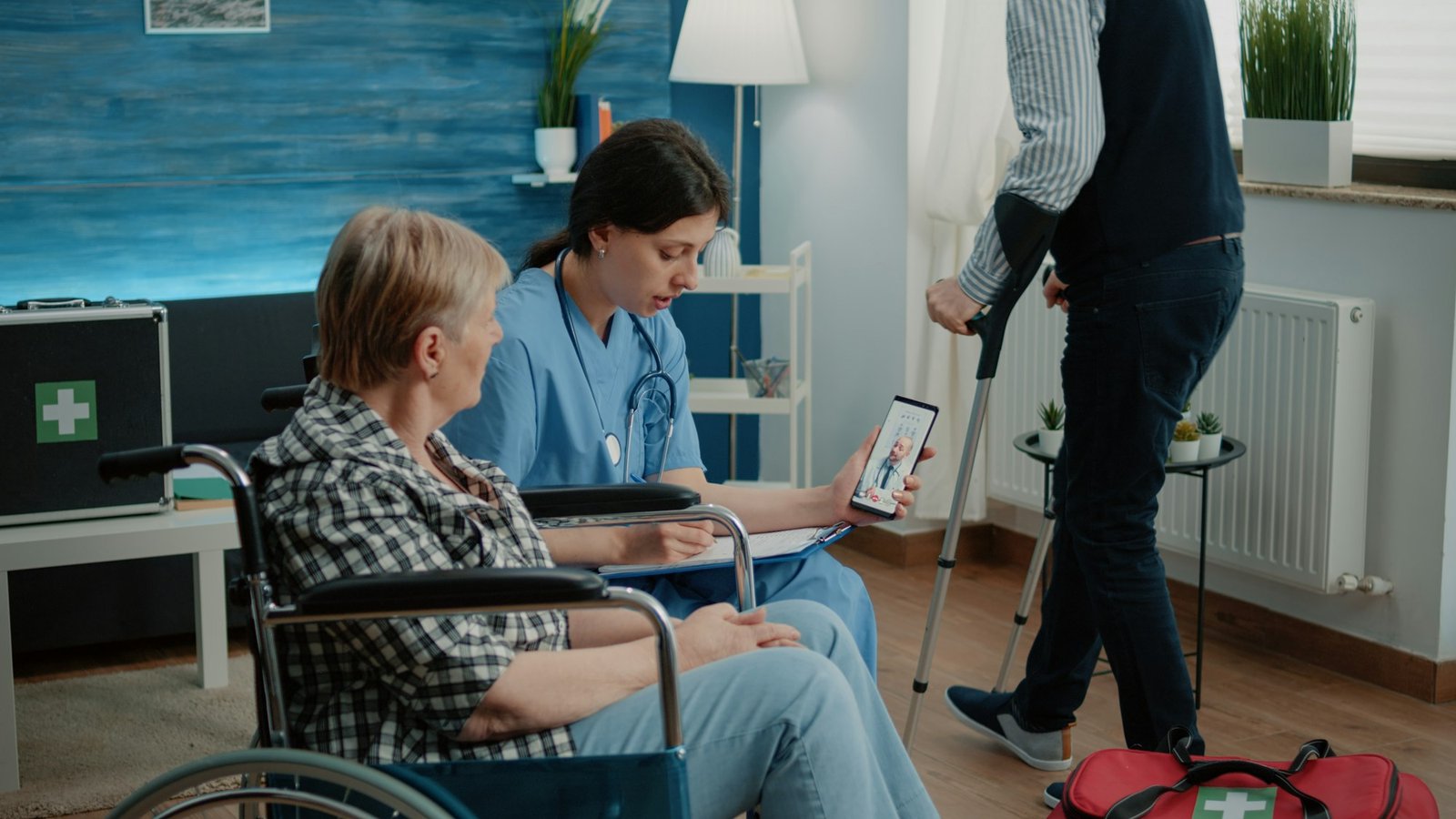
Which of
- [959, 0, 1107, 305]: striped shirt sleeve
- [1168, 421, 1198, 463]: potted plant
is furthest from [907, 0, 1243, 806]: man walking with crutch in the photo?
[1168, 421, 1198, 463]: potted plant

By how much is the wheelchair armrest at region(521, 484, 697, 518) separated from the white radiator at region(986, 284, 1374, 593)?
1.69m

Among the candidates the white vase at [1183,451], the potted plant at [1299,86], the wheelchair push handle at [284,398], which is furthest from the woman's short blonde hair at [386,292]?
the potted plant at [1299,86]

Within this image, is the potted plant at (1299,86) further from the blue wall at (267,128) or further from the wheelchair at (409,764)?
the wheelchair at (409,764)

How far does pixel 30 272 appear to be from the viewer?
366 cm

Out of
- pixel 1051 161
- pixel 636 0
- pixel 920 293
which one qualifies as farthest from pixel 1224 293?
pixel 636 0

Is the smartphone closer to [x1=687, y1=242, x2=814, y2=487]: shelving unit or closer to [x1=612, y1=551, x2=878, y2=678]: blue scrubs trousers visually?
[x1=612, y1=551, x2=878, y2=678]: blue scrubs trousers

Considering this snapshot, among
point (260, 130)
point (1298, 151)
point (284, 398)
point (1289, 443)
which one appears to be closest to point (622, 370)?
point (284, 398)

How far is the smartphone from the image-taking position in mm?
1932

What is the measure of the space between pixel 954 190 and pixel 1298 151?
80 centimetres

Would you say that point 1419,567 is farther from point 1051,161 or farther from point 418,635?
point 418,635

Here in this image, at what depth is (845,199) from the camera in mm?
4062

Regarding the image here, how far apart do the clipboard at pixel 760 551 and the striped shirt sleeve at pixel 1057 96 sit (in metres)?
0.58

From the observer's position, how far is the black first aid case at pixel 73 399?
8.69ft

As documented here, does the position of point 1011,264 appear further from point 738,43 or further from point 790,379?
point 738,43
